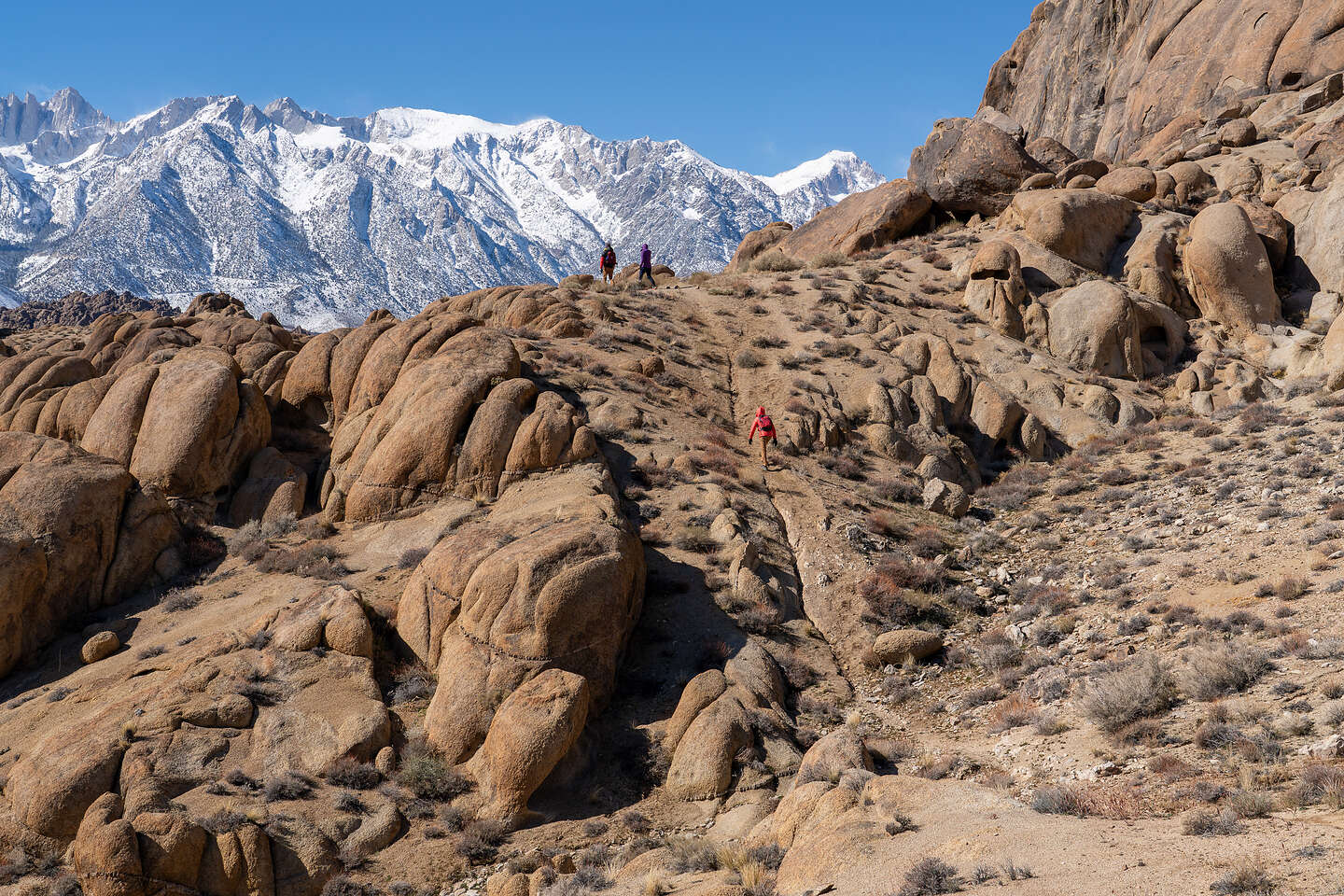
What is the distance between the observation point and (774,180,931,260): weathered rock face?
4841cm

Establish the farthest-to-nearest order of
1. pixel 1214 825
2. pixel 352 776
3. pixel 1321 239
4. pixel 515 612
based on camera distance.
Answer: pixel 1321 239 → pixel 515 612 → pixel 352 776 → pixel 1214 825

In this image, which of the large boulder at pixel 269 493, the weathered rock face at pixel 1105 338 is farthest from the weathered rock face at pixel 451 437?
the weathered rock face at pixel 1105 338

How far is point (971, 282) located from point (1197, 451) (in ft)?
45.0

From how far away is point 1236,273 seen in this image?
114ft

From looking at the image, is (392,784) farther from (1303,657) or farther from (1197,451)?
(1197,451)

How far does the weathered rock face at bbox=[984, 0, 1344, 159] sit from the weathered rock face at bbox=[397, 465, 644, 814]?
163 ft

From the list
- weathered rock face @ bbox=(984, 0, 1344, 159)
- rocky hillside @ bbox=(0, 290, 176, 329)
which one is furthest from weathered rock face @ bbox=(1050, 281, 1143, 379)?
rocky hillside @ bbox=(0, 290, 176, 329)

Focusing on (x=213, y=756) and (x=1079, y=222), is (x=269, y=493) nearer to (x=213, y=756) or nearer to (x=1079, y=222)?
(x=213, y=756)

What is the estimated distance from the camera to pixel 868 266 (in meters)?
42.8

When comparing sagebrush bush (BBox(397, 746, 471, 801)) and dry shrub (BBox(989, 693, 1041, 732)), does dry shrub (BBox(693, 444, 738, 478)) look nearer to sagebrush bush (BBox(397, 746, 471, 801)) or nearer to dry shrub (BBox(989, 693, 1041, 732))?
dry shrub (BBox(989, 693, 1041, 732))

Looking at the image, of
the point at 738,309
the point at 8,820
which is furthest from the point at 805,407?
the point at 8,820

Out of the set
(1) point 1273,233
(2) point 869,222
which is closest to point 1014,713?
(1) point 1273,233

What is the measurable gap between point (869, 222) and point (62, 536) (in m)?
41.3

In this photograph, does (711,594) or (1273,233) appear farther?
(1273,233)
